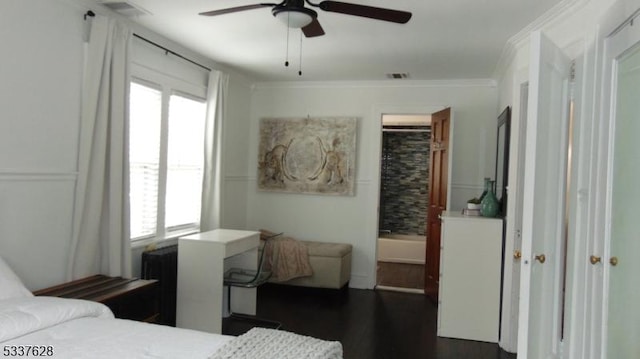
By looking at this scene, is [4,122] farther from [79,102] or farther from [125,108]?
[125,108]

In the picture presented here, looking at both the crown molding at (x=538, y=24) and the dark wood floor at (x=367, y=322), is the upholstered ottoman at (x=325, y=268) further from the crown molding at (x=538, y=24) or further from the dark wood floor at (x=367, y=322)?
the crown molding at (x=538, y=24)

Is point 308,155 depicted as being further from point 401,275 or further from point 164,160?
point 401,275

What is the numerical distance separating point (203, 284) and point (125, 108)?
1522mm

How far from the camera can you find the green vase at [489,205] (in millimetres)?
4133

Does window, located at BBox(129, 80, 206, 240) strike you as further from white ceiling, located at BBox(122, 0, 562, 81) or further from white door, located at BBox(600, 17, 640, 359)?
white door, located at BBox(600, 17, 640, 359)

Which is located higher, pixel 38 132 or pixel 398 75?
pixel 398 75

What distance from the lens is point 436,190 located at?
5219 millimetres

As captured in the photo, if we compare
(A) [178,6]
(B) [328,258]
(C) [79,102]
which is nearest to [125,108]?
(C) [79,102]

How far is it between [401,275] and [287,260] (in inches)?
76.5

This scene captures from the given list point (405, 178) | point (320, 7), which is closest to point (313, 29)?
point (320, 7)

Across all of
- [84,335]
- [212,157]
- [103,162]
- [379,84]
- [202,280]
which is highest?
[379,84]

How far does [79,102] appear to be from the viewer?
10.7 feet

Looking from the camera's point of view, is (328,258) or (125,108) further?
(328,258)

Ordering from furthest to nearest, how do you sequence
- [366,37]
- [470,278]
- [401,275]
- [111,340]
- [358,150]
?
[401,275] < [358,150] < [470,278] < [366,37] < [111,340]
